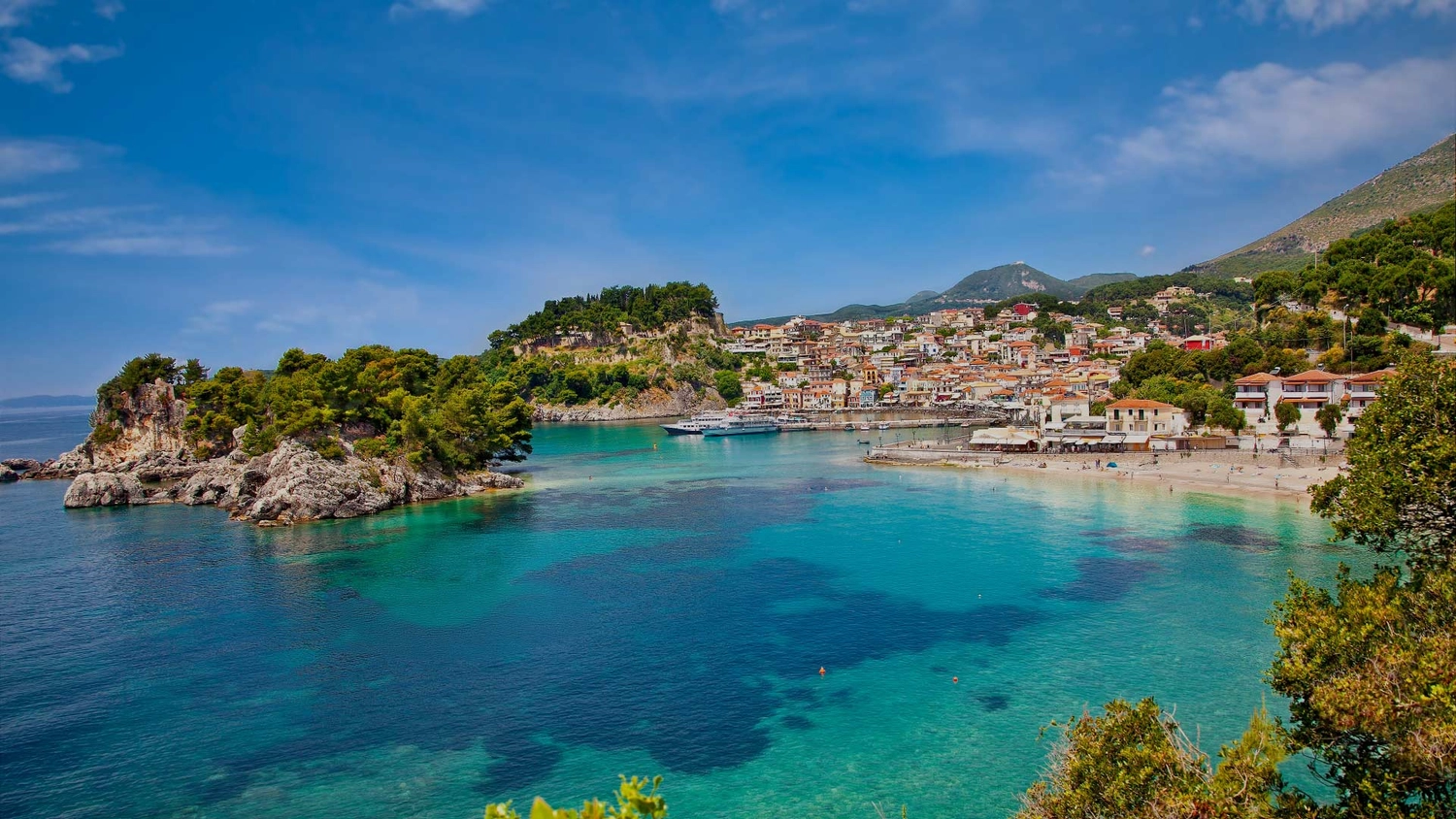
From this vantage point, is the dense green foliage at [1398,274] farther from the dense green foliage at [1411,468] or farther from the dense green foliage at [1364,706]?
the dense green foliage at [1364,706]

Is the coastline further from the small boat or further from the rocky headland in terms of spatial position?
the small boat

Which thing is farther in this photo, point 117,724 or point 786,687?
point 786,687

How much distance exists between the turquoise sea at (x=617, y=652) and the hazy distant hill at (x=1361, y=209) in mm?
118582

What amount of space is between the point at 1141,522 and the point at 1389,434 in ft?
78.5

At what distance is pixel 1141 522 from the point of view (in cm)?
3372

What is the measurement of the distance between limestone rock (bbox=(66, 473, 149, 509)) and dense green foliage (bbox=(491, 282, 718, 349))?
84250 millimetres

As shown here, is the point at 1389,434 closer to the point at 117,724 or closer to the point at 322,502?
the point at 117,724

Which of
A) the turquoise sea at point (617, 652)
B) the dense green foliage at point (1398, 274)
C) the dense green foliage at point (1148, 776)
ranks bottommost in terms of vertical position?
the turquoise sea at point (617, 652)

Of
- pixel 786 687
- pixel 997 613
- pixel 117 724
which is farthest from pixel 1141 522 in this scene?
pixel 117 724

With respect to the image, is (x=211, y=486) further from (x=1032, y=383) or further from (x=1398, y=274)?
(x=1032, y=383)

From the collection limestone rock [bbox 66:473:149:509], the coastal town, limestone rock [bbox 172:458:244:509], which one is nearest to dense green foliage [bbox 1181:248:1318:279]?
the coastal town

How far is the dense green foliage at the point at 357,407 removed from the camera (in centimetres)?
4378

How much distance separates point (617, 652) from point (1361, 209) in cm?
17720

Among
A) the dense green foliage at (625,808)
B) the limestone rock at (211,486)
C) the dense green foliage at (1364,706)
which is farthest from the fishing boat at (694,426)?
the dense green foliage at (625,808)
